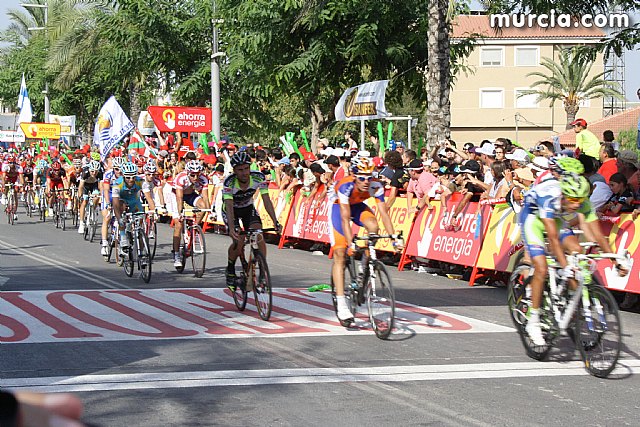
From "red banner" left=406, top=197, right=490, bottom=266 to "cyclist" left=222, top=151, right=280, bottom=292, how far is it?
4673 mm

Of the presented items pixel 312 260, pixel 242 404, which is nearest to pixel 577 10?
pixel 312 260

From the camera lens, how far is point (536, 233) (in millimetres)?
8359

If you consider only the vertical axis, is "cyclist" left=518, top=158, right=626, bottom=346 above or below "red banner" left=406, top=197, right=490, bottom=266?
above

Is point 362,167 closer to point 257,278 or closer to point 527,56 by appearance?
point 257,278

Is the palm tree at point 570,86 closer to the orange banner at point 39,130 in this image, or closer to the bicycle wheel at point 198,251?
the orange banner at point 39,130

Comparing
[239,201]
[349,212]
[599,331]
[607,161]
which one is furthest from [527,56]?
[599,331]

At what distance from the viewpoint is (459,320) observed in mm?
10984

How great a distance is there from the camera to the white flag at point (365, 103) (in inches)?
940

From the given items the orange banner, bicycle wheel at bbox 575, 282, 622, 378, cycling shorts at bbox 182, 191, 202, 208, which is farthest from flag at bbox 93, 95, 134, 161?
the orange banner

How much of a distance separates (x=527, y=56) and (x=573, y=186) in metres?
60.3

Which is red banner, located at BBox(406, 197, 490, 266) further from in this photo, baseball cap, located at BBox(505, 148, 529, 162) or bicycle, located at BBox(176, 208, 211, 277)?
bicycle, located at BBox(176, 208, 211, 277)

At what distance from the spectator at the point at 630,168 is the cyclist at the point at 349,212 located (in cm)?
455

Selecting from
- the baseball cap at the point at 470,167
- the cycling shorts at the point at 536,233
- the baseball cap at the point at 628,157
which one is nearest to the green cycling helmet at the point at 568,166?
the cycling shorts at the point at 536,233

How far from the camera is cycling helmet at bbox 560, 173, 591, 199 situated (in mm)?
8141
